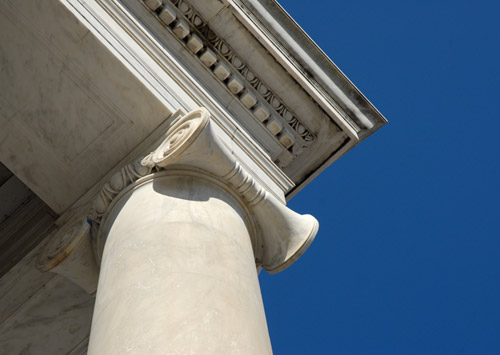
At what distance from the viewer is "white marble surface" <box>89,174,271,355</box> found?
2322 centimetres

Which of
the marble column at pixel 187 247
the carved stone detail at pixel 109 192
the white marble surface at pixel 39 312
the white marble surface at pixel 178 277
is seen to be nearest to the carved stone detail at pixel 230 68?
the marble column at pixel 187 247

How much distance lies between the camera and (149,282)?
25.2 m

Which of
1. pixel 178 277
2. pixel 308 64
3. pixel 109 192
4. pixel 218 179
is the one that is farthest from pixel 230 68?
pixel 178 277

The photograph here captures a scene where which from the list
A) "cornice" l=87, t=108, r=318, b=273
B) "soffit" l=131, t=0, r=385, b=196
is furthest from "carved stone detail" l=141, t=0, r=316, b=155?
"cornice" l=87, t=108, r=318, b=273

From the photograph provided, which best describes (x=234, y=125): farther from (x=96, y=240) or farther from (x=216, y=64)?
(x=96, y=240)

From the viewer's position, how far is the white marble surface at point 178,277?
23219 mm

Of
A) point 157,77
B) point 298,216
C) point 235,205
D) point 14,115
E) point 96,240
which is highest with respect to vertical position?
point 14,115

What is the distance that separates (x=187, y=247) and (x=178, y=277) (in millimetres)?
1688

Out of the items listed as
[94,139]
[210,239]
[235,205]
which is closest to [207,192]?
[235,205]

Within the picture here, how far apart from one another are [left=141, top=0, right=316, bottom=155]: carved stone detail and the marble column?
13.1 feet

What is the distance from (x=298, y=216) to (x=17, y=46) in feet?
41.0

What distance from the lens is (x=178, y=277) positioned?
25.3 metres

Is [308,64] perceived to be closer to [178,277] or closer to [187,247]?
[187,247]

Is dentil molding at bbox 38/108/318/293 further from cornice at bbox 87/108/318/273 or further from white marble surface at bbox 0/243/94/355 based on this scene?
white marble surface at bbox 0/243/94/355
